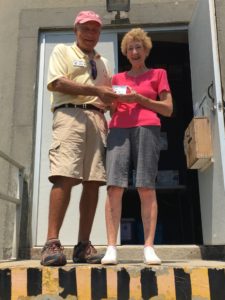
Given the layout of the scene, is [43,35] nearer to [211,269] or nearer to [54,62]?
[54,62]

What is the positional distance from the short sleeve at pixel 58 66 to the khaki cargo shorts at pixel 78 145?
21 cm

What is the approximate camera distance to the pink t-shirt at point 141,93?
269 centimetres

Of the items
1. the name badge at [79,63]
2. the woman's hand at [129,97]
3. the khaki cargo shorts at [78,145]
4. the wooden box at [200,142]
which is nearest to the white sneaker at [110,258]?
the khaki cargo shorts at [78,145]

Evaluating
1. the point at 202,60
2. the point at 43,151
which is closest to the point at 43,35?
the point at 43,151

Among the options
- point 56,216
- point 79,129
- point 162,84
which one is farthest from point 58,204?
point 162,84

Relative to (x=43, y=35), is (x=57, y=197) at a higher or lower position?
lower

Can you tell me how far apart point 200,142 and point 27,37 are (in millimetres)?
2175

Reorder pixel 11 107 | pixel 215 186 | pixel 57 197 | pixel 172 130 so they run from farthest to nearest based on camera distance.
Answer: pixel 172 130, pixel 11 107, pixel 215 186, pixel 57 197

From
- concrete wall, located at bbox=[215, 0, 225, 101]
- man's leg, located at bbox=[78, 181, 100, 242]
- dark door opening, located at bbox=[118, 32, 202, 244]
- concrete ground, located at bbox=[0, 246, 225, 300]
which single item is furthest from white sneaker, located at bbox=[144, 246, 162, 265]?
dark door opening, located at bbox=[118, 32, 202, 244]

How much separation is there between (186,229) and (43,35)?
9.59 feet

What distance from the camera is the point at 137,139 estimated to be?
263 centimetres

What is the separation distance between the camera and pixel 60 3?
181 inches

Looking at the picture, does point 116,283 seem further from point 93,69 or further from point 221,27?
point 221,27

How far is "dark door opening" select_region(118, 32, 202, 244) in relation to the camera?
198 inches
